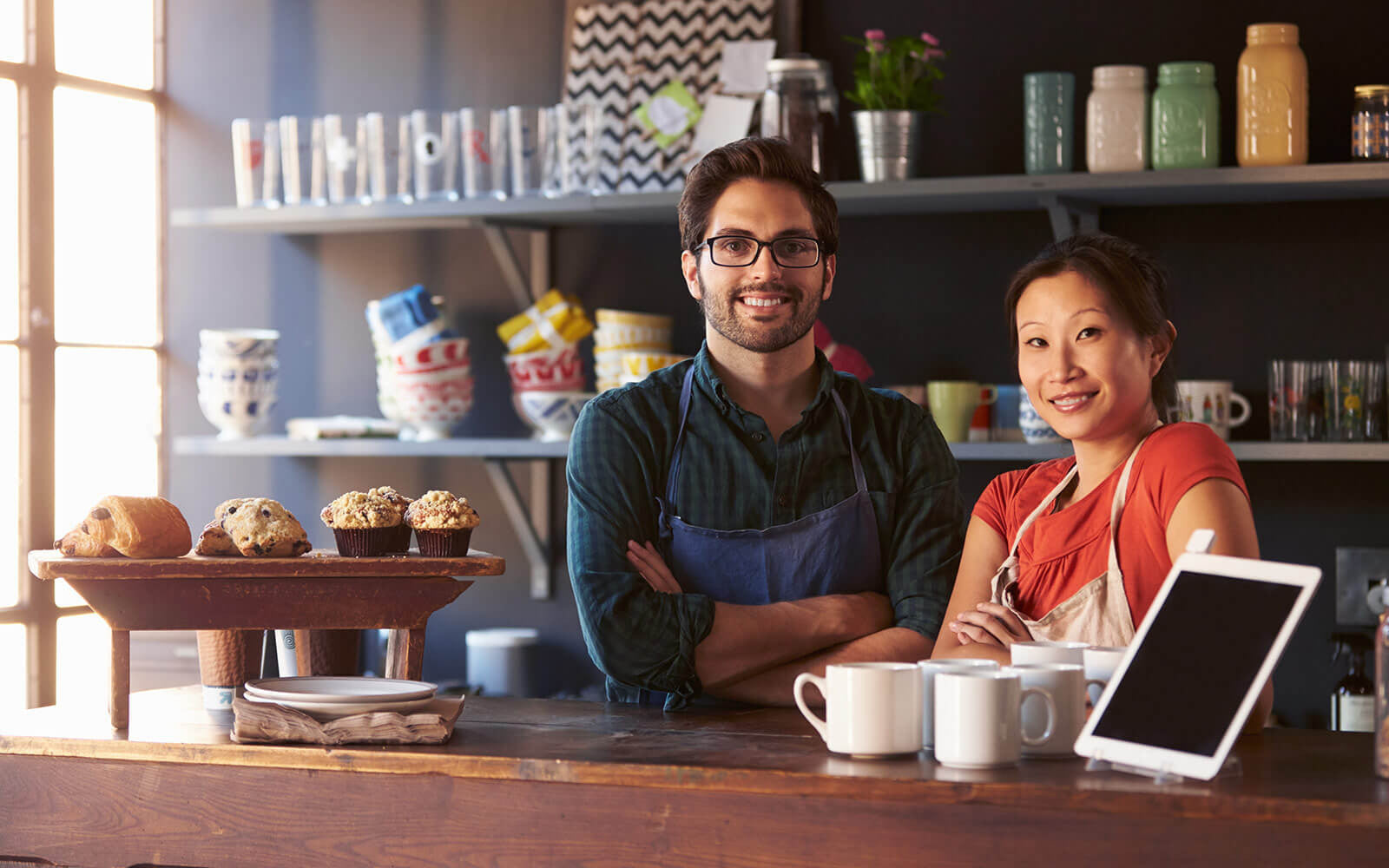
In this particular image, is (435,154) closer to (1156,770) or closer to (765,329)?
(765,329)

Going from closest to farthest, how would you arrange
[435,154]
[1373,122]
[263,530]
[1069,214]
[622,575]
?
[263,530] < [622,575] < [1373,122] < [1069,214] < [435,154]

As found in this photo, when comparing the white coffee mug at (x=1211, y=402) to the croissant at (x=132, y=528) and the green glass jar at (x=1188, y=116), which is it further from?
the croissant at (x=132, y=528)

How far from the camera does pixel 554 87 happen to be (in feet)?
11.0

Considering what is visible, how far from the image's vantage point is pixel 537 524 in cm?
340

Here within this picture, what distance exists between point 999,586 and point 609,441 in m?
0.55

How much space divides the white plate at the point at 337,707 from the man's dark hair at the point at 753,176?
81cm

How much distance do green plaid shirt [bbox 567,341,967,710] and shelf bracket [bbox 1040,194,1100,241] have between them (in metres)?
0.84

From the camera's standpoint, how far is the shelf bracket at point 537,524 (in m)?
3.36

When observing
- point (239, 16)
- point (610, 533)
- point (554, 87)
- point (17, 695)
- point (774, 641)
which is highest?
point (239, 16)

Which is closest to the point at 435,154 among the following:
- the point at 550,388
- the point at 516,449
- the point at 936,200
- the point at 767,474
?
the point at 550,388

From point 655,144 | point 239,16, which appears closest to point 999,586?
point 655,144

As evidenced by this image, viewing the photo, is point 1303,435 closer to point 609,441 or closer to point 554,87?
point 609,441

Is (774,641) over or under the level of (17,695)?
over

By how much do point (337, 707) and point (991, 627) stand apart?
0.74 metres
